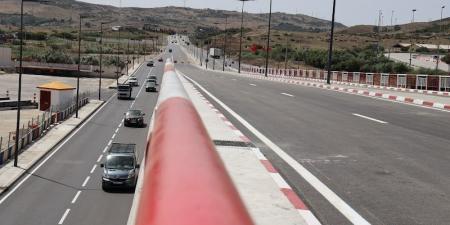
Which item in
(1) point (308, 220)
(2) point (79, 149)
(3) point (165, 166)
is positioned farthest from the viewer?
(2) point (79, 149)

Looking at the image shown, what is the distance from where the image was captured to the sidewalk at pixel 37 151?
3820 cm

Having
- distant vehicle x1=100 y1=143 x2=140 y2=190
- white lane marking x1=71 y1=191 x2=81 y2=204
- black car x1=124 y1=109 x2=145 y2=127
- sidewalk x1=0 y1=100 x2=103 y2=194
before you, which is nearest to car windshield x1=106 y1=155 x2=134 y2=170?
distant vehicle x1=100 y1=143 x2=140 y2=190

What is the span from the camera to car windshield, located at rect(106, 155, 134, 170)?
1457 inches

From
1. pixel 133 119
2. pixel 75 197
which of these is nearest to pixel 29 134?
pixel 133 119

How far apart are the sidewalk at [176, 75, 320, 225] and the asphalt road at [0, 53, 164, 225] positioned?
2090 cm

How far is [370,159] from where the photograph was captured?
33.7 feet

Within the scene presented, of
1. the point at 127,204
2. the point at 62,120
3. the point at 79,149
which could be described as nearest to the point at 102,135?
the point at 79,149

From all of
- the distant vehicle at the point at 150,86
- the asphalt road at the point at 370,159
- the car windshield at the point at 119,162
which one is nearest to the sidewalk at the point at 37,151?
the car windshield at the point at 119,162

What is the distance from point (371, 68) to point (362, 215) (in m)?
101

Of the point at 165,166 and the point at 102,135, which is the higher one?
the point at 165,166

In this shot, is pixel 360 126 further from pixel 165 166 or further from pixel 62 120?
pixel 62 120

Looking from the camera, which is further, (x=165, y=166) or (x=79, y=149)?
(x=79, y=149)

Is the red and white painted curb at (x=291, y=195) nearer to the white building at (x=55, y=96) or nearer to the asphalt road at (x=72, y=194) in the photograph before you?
the asphalt road at (x=72, y=194)

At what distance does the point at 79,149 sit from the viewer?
161ft
